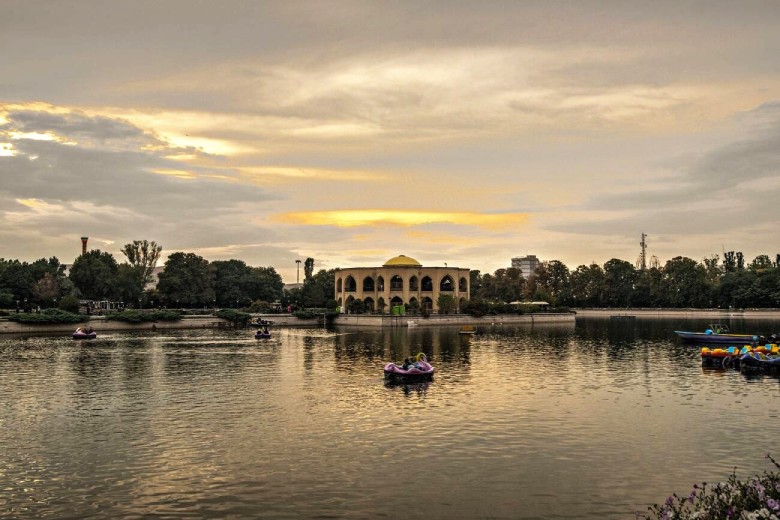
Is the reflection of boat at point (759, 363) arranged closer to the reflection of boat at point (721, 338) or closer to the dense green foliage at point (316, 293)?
the reflection of boat at point (721, 338)

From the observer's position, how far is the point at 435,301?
14500cm

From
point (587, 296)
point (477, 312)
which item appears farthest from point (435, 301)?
point (587, 296)

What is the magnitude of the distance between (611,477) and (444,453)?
619 centimetres

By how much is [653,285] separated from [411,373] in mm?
149071

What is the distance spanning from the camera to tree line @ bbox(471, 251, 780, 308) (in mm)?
158625

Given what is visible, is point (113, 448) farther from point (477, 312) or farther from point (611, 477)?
point (477, 312)

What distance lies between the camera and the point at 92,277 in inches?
5128

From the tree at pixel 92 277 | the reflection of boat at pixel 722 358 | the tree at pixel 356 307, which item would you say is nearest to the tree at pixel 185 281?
the tree at pixel 92 277

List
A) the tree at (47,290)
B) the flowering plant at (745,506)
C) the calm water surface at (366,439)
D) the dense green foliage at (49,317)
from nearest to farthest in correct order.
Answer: the flowering plant at (745,506) → the calm water surface at (366,439) → the dense green foliage at (49,317) → the tree at (47,290)

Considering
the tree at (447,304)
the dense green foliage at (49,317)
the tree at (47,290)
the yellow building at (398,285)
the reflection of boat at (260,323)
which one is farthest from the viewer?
the yellow building at (398,285)

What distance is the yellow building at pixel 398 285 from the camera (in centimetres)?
14388

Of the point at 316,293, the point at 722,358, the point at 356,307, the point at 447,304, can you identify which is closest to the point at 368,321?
the point at 356,307

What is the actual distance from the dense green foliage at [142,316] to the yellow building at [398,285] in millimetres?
40316

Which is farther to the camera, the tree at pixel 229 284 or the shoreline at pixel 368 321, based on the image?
the tree at pixel 229 284
